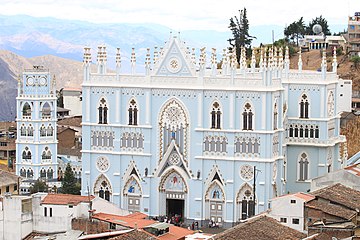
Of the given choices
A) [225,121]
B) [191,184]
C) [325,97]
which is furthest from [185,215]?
[325,97]

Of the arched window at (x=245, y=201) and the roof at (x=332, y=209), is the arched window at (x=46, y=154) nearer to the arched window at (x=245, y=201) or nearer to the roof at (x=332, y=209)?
the arched window at (x=245, y=201)

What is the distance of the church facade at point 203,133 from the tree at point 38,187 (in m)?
3.60

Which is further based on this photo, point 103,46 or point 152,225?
point 103,46

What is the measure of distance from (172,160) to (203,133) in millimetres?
2706

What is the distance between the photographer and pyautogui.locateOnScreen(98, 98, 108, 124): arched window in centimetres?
7162

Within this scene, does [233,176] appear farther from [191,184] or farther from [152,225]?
[152,225]

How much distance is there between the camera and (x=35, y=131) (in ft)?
270

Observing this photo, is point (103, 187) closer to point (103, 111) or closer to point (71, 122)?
point (103, 111)

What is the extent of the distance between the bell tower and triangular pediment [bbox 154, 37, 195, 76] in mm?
15231

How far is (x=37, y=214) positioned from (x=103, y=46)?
1779cm

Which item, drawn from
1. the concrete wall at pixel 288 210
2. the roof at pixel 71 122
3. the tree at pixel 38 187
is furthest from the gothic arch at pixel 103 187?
the roof at pixel 71 122

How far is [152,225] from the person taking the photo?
2141 inches

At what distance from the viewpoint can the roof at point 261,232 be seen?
49750 millimetres

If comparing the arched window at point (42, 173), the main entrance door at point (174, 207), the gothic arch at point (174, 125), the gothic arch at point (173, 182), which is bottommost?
the main entrance door at point (174, 207)
